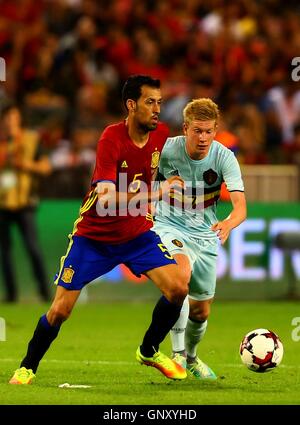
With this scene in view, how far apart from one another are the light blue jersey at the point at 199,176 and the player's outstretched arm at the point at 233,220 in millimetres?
178

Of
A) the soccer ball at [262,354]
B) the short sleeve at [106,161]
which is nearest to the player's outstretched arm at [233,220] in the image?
the short sleeve at [106,161]

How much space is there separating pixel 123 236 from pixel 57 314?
73 cm

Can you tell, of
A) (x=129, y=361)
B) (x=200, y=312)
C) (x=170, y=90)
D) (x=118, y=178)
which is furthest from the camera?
(x=170, y=90)

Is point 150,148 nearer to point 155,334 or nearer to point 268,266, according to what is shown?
point 155,334

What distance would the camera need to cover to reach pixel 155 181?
28.9 feet

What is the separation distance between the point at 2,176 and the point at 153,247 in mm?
6889

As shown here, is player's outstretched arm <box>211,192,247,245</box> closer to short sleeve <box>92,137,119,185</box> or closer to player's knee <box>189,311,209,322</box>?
short sleeve <box>92,137,119,185</box>

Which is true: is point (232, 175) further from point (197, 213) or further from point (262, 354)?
point (262, 354)

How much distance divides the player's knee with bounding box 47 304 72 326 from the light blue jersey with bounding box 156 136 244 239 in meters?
1.42

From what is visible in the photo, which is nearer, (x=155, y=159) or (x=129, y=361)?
(x=155, y=159)

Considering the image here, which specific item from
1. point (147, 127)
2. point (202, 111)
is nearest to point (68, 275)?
point (147, 127)

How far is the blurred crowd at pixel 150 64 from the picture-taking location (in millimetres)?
16281

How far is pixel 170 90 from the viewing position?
54.6 ft

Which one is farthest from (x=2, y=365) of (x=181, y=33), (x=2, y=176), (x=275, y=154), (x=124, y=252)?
(x=181, y=33)
